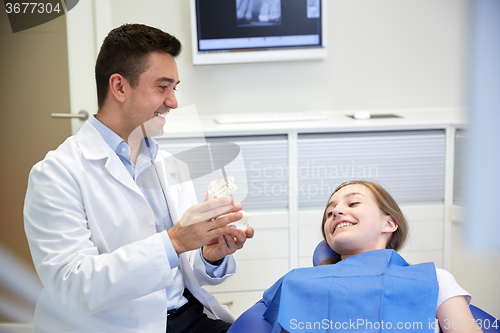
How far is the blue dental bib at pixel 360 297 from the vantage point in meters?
0.94

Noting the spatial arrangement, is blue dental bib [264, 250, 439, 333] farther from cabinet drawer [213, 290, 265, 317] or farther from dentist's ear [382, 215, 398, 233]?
cabinet drawer [213, 290, 265, 317]

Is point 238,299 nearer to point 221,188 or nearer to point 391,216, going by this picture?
point 391,216

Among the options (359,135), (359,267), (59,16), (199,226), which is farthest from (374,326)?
(59,16)

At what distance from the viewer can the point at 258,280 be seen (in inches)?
74.1

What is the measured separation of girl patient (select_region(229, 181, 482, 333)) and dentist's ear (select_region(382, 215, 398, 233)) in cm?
2

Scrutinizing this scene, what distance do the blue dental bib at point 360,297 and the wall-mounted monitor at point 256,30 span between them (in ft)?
4.29

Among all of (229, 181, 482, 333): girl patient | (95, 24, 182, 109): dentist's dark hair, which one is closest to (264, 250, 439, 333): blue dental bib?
(229, 181, 482, 333): girl patient

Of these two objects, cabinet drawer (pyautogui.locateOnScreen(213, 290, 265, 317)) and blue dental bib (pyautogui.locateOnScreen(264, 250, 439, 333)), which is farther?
cabinet drawer (pyautogui.locateOnScreen(213, 290, 265, 317))

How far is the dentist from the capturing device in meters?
0.91

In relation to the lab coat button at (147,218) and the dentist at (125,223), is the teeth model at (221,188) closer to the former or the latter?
the dentist at (125,223)

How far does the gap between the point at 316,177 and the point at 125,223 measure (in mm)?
1010

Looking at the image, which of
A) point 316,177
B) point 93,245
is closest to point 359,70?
point 316,177

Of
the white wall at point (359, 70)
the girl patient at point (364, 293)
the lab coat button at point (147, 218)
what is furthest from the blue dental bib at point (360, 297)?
the white wall at point (359, 70)

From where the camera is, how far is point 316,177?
1854 mm
